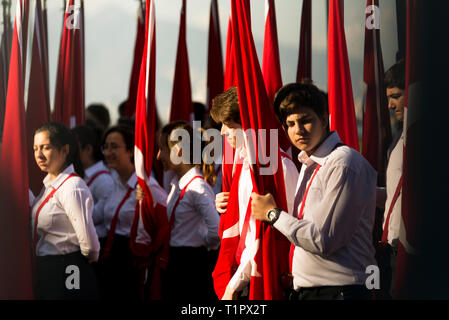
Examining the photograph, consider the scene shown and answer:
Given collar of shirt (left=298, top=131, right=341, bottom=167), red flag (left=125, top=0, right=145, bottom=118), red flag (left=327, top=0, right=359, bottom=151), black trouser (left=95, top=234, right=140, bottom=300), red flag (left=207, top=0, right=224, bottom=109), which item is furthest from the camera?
red flag (left=125, top=0, right=145, bottom=118)

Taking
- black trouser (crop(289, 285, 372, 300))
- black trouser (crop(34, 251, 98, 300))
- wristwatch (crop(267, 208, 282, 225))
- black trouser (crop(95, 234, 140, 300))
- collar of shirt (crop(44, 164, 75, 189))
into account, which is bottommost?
black trouser (crop(95, 234, 140, 300))

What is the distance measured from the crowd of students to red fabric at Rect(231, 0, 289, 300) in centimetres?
6

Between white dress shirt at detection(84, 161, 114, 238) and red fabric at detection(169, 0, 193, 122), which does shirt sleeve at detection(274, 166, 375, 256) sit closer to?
white dress shirt at detection(84, 161, 114, 238)

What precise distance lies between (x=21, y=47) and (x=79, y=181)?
80cm

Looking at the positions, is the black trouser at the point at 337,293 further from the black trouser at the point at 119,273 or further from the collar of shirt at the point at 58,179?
the black trouser at the point at 119,273

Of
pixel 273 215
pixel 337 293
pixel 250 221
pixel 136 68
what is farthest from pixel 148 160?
pixel 136 68

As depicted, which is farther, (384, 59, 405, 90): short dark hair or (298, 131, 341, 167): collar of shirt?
(384, 59, 405, 90): short dark hair

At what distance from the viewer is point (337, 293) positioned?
235 cm

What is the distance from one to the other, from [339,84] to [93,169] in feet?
8.86

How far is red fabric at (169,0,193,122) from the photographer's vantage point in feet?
17.8

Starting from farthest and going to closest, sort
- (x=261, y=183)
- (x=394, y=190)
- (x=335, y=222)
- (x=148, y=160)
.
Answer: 1. (x=148, y=160)
2. (x=394, y=190)
3. (x=261, y=183)
4. (x=335, y=222)

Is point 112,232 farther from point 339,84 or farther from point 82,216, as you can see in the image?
point 339,84

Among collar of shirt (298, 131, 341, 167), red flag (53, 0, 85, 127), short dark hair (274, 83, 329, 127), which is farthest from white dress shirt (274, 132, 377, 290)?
red flag (53, 0, 85, 127)

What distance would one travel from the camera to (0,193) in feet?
11.1
